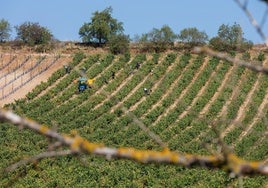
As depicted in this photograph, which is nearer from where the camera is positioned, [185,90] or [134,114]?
[134,114]

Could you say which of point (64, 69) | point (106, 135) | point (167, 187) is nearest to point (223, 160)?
point (167, 187)

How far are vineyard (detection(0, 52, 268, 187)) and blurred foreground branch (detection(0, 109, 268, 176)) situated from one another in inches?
741

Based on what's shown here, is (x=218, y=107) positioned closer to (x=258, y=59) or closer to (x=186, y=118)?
(x=186, y=118)

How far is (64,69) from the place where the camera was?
4328 centimetres

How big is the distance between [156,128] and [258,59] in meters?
13.4

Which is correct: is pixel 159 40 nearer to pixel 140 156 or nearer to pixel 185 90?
pixel 185 90

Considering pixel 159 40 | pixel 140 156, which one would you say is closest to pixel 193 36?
pixel 159 40

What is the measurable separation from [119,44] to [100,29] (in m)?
5.68

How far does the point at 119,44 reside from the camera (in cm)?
4706

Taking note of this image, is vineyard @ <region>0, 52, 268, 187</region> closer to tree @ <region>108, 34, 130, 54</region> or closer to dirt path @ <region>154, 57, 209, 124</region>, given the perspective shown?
dirt path @ <region>154, 57, 209, 124</region>

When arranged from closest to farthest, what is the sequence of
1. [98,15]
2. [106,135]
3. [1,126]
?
[106,135] < [1,126] < [98,15]

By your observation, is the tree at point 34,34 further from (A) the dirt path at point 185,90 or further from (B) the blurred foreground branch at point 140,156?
(B) the blurred foreground branch at point 140,156

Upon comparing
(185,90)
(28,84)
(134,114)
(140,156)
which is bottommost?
(134,114)

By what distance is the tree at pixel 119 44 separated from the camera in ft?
153
